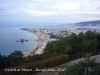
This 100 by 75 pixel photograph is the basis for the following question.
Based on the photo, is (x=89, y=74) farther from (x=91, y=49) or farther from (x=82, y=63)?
(x=91, y=49)

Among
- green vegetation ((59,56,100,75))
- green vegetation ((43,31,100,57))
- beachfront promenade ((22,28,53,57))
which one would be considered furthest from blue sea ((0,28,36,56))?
green vegetation ((59,56,100,75))

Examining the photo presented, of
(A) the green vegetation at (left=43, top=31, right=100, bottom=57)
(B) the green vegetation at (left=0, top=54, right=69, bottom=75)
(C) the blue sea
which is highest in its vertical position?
(A) the green vegetation at (left=43, top=31, right=100, bottom=57)

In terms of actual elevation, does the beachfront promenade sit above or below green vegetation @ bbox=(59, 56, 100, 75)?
below

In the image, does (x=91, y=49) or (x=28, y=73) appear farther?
(x=91, y=49)

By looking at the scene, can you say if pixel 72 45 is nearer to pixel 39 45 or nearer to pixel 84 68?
pixel 84 68

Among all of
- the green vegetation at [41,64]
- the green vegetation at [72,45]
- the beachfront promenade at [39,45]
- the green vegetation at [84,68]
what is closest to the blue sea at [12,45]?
the beachfront promenade at [39,45]

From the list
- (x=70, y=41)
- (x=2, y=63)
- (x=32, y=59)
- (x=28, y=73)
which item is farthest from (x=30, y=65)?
(x=70, y=41)

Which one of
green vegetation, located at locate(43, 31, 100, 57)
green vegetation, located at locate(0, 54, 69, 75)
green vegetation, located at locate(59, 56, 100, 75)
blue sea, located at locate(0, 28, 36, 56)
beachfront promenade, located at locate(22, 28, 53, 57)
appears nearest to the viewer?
green vegetation, located at locate(59, 56, 100, 75)

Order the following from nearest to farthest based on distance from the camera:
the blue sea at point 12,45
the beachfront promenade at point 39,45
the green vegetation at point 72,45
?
the green vegetation at point 72,45, the beachfront promenade at point 39,45, the blue sea at point 12,45

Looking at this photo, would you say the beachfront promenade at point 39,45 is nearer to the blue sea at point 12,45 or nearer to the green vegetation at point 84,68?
the blue sea at point 12,45

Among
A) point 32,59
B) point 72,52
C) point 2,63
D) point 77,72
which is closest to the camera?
point 77,72

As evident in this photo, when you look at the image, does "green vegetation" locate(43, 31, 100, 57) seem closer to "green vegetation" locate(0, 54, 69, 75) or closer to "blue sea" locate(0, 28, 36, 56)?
"green vegetation" locate(0, 54, 69, 75)
